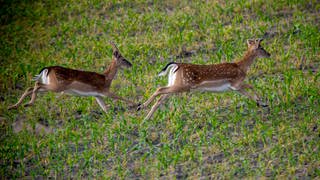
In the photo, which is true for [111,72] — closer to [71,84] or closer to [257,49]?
[71,84]

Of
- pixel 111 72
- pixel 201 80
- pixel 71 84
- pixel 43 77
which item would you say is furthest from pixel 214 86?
pixel 43 77

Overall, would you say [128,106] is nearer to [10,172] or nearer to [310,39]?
[10,172]

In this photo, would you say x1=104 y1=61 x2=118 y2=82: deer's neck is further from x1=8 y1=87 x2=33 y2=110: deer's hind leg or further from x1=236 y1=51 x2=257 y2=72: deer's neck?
x1=236 y1=51 x2=257 y2=72: deer's neck

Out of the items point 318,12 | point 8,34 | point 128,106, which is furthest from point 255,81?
point 8,34

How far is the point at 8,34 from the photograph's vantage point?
16219 mm

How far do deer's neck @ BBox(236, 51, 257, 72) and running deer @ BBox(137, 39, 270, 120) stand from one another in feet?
0.57

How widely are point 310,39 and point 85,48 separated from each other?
155 inches

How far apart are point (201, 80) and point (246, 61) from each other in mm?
1082

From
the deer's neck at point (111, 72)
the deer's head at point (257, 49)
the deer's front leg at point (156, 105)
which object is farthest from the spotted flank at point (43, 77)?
the deer's head at point (257, 49)

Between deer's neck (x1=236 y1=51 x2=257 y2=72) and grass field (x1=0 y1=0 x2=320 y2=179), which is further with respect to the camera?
deer's neck (x1=236 y1=51 x2=257 y2=72)

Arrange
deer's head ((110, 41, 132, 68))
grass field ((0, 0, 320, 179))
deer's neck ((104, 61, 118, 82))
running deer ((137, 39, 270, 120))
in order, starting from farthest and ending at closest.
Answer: deer's head ((110, 41, 132, 68))
deer's neck ((104, 61, 118, 82))
running deer ((137, 39, 270, 120))
grass field ((0, 0, 320, 179))

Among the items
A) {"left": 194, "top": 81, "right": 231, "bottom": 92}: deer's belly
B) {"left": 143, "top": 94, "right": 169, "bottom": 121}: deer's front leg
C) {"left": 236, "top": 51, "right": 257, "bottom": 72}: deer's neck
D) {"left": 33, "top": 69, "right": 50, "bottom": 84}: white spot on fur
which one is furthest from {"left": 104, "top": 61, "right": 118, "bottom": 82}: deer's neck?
{"left": 236, "top": 51, "right": 257, "bottom": 72}: deer's neck

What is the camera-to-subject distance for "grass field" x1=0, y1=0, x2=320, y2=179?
1051cm

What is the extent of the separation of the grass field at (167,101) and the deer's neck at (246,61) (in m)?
0.37
